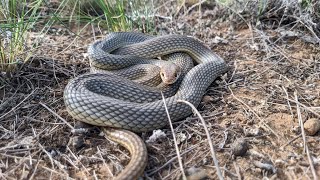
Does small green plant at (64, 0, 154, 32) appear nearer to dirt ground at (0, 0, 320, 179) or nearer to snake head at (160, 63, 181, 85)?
dirt ground at (0, 0, 320, 179)

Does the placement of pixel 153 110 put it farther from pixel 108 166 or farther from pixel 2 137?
pixel 2 137

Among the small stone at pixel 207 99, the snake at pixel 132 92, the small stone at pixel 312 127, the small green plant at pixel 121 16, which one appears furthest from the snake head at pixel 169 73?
the small stone at pixel 312 127

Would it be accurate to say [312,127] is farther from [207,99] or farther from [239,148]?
[207,99]

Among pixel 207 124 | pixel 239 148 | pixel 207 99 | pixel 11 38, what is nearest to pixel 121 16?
pixel 11 38

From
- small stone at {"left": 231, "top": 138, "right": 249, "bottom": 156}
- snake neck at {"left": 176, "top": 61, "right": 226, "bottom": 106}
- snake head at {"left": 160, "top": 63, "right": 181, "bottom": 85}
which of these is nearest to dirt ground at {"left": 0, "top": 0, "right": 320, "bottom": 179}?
small stone at {"left": 231, "top": 138, "right": 249, "bottom": 156}

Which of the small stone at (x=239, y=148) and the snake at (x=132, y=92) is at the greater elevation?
the snake at (x=132, y=92)

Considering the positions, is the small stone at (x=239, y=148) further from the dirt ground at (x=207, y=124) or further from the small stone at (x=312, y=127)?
the small stone at (x=312, y=127)
